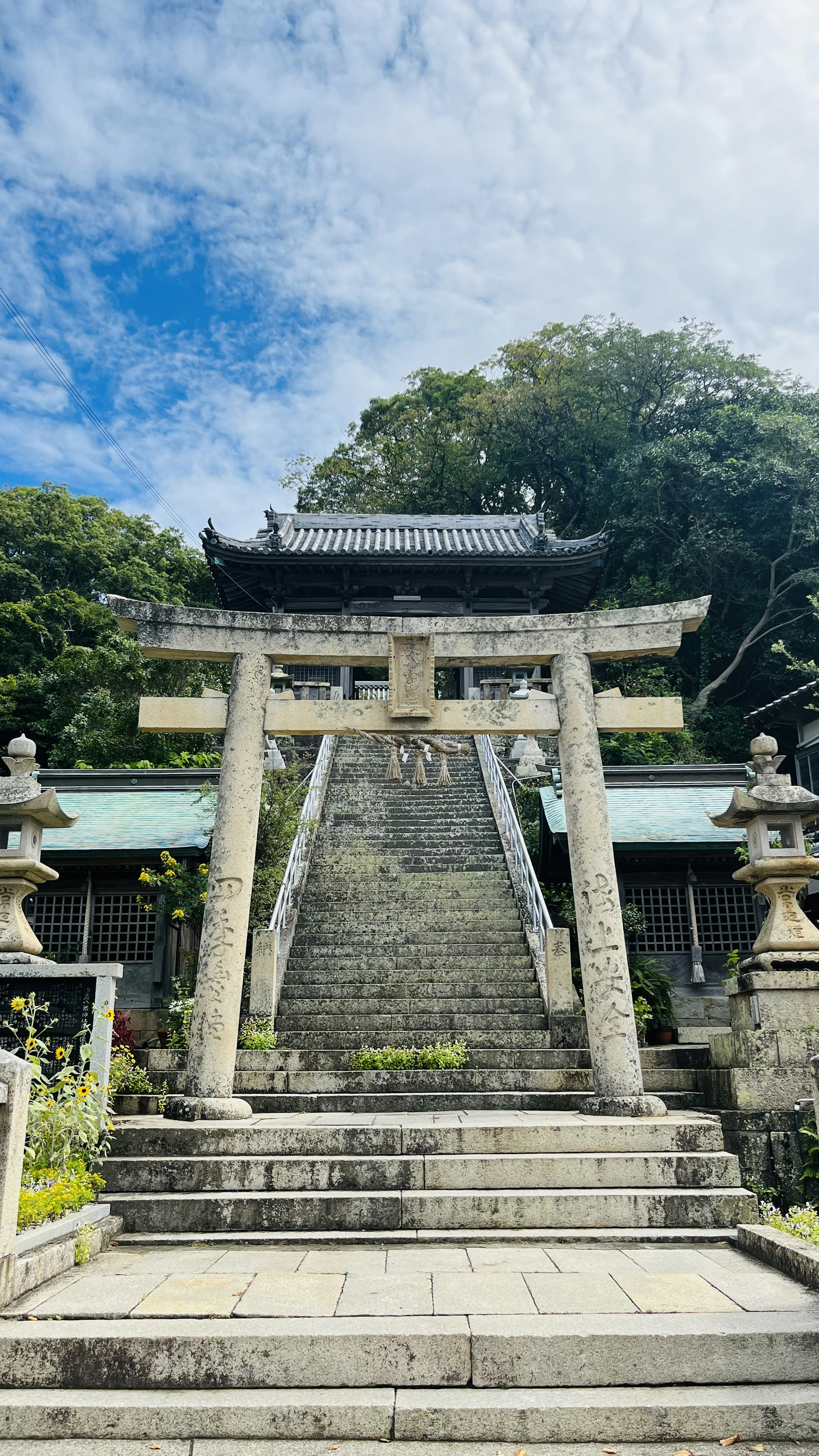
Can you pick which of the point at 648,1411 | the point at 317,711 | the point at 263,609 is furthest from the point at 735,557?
the point at 648,1411

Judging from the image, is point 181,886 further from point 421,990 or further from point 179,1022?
point 421,990

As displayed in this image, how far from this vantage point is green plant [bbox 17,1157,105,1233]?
5.72m

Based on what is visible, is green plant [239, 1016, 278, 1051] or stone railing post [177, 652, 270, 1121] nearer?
stone railing post [177, 652, 270, 1121]

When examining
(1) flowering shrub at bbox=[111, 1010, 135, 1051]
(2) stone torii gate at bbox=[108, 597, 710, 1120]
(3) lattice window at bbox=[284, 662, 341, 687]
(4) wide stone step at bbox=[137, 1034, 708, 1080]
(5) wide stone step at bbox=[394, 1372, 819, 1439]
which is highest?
(3) lattice window at bbox=[284, 662, 341, 687]

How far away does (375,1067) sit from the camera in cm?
1012

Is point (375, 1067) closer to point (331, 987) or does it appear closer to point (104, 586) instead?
point (331, 987)

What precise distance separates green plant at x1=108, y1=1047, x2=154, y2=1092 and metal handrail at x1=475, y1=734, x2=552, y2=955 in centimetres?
471

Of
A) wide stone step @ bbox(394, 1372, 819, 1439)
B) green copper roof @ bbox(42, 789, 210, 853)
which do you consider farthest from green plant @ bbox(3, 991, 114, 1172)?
green copper roof @ bbox(42, 789, 210, 853)

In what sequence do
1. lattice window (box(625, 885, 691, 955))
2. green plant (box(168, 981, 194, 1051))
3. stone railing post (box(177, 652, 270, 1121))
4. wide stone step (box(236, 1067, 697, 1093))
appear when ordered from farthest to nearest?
lattice window (box(625, 885, 691, 955)), green plant (box(168, 981, 194, 1051)), wide stone step (box(236, 1067, 697, 1093)), stone railing post (box(177, 652, 270, 1121))

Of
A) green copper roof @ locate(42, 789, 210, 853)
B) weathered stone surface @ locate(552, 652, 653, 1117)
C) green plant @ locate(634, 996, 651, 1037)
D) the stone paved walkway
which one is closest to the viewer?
the stone paved walkway

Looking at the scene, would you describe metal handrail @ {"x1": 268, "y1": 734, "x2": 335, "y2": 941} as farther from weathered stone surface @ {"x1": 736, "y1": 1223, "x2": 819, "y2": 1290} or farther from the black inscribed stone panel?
weathered stone surface @ {"x1": 736, "y1": 1223, "x2": 819, "y2": 1290}

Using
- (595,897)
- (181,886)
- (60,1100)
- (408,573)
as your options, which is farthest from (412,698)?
(408,573)

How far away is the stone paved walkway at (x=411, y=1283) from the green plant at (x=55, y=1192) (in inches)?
15.1

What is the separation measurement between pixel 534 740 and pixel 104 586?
2300 cm
